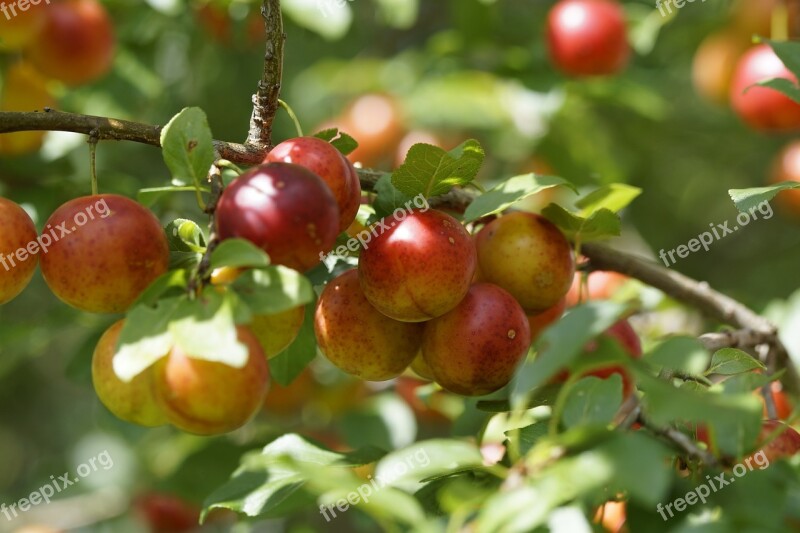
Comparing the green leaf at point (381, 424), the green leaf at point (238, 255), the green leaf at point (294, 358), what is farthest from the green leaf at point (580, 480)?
the green leaf at point (381, 424)

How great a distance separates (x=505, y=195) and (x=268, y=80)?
1.22 ft

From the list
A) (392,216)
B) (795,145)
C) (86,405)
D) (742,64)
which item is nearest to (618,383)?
(392,216)

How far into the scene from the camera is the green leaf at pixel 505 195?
4.26 feet

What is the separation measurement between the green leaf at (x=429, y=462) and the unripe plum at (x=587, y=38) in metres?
1.94

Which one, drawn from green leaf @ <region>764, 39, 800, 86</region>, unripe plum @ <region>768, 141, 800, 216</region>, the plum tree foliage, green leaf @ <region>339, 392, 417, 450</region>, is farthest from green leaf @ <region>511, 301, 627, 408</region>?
unripe plum @ <region>768, 141, 800, 216</region>

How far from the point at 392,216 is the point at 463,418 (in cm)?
61

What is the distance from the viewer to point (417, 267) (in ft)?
4.00

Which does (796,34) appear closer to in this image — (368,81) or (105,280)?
(368,81)

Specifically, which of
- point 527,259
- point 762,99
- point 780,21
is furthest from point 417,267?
point 780,21

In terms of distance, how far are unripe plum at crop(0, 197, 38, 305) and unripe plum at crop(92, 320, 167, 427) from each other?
0.16 metres

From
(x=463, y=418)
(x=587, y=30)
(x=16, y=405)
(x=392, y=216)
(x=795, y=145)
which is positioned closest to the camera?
(x=392, y=216)

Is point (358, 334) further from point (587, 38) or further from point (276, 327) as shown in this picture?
point (587, 38)

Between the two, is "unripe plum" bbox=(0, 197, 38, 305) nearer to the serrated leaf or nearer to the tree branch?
the serrated leaf

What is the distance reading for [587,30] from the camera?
9.16 ft
